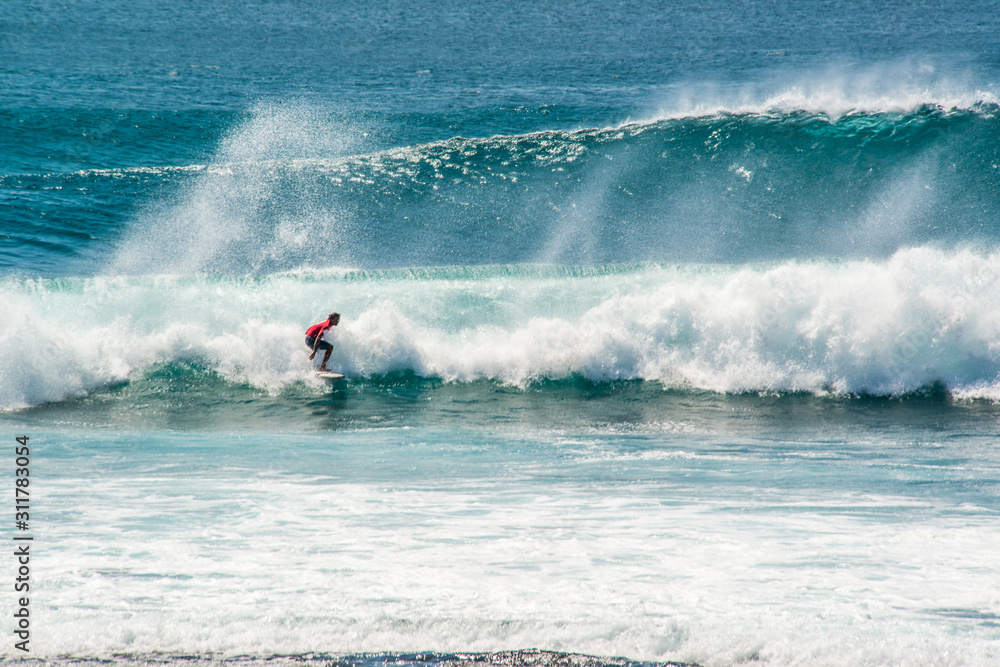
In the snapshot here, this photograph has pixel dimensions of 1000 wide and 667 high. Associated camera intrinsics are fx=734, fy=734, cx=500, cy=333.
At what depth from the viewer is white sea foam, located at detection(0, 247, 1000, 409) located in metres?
8.80

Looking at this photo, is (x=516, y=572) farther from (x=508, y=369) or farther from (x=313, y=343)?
(x=313, y=343)

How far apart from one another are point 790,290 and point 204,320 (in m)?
7.75

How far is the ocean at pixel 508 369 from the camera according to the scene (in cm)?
412

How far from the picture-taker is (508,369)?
30.7 ft

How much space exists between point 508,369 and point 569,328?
0.96 metres

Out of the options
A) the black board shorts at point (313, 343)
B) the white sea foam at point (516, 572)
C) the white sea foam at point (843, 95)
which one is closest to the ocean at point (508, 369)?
the white sea foam at point (516, 572)

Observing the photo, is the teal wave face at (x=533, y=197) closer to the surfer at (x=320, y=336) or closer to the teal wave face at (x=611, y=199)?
the teal wave face at (x=611, y=199)

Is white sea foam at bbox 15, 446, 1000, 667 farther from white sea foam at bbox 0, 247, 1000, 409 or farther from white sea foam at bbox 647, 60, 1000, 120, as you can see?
white sea foam at bbox 647, 60, 1000, 120

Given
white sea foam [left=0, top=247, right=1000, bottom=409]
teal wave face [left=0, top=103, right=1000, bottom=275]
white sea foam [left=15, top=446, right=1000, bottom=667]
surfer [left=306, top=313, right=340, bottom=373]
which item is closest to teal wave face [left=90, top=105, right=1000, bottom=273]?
teal wave face [left=0, top=103, right=1000, bottom=275]

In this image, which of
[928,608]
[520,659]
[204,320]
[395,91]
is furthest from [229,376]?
[395,91]

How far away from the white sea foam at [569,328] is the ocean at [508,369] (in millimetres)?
48

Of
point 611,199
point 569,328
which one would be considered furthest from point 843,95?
point 569,328

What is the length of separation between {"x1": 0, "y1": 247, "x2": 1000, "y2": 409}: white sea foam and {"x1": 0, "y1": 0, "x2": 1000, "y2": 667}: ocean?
1.9 inches

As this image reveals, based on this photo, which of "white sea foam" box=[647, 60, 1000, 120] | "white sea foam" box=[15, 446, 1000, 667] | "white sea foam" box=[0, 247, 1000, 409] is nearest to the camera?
"white sea foam" box=[15, 446, 1000, 667]
